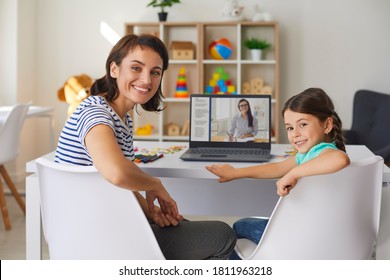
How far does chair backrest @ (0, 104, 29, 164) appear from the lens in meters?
3.97

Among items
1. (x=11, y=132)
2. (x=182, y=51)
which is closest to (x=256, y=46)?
(x=182, y=51)

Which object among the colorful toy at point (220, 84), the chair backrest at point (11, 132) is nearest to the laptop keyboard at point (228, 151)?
the chair backrest at point (11, 132)

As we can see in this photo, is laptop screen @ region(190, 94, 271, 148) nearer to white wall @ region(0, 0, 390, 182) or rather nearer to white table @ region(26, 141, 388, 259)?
white table @ region(26, 141, 388, 259)

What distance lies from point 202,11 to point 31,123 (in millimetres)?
1735

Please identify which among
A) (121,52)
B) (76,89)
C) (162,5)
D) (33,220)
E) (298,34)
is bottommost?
(33,220)

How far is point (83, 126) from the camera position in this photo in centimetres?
182

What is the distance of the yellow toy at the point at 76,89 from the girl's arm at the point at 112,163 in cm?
354

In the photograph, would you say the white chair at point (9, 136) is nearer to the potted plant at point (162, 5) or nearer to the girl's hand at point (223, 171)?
the potted plant at point (162, 5)

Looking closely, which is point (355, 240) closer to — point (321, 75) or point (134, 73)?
point (134, 73)

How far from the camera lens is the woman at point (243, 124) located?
2.69 meters

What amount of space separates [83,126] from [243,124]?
102 centimetres

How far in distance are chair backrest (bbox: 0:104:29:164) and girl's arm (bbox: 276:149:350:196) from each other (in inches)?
104

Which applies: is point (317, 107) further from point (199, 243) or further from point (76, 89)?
point (76, 89)

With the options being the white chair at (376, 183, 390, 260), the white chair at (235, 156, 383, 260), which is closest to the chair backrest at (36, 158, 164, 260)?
the white chair at (235, 156, 383, 260)
